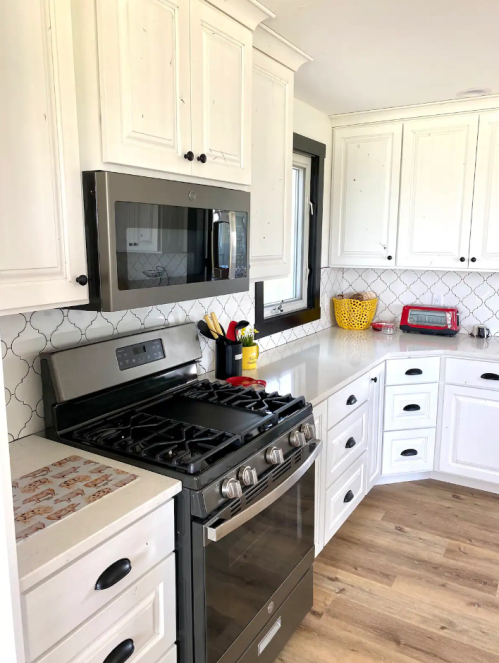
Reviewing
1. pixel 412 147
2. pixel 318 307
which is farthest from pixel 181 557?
pixel 412 147

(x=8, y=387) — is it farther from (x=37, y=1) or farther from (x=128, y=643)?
(x=37, y=1)

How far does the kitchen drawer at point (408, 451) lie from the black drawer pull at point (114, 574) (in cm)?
216

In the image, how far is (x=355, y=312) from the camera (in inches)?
139

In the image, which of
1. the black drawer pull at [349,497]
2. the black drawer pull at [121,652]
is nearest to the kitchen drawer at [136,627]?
the black drawer pull at [121,652]

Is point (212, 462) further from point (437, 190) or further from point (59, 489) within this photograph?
point (437, 190)

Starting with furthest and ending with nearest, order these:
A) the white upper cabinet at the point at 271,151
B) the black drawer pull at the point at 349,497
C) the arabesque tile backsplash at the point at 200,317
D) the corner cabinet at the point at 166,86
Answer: the black drawer pull at the point at 349,497, the white upper cabinet at the point at 271,151, the arabesque tile backsplash at the point at 200,317, the corner cabinet at the point at 166,86

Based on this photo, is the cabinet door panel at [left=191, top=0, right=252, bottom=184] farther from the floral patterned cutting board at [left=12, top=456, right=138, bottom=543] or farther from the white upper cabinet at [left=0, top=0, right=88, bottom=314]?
the floral patterned cutting board at [left=12, top=456, right=138, bottom=543]

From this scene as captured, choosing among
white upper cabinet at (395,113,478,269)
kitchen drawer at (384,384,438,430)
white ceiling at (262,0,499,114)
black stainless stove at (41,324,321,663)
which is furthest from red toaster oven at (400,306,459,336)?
black stainless stove at (41,324,321,663)

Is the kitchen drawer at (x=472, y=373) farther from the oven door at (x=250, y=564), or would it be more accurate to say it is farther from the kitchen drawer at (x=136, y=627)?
the kitchen drawer at (x=136, y=627)

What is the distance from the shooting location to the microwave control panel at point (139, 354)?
5.76 ft

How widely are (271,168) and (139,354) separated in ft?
3.25

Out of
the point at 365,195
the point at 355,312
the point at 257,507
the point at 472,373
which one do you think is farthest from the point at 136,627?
the point at 365,195

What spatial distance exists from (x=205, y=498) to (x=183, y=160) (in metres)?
0.99

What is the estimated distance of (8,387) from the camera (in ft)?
4.92
